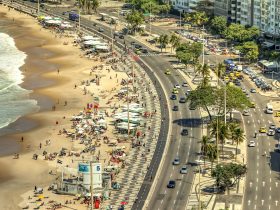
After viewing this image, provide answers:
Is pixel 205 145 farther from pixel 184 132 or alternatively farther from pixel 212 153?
pixel 184 132

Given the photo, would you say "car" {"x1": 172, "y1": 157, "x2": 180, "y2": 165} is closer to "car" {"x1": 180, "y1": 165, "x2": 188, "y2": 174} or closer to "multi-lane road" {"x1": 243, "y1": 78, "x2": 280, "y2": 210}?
A: "car" {"x1": 180, "y1": 165, "x2": 188, "y2": 174}

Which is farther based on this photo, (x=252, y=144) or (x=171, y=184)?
(x=252, y=144)

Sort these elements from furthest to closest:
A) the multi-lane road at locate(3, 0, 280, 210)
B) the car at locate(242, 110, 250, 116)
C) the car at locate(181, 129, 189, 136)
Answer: the car at locate(242, 110, 250, 116) → the car at locate(181, 129, 189, 136) → the multi-lane road at locate(3, 0, 280, 210)

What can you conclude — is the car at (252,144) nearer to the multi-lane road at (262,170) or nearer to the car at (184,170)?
the multi-lane road at (262,170)

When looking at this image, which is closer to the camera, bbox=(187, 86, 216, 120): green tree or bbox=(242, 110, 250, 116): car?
bbox=(187, 86, 216, 120): green tree

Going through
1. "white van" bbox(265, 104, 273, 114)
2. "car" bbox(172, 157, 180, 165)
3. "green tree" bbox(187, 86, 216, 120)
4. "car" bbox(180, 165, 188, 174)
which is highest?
"green tree" bbox(187, 86, 216, 120)

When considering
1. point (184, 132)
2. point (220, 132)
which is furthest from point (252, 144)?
point (184, 132)

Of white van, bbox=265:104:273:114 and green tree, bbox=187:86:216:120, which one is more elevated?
green tree, bbox=187:86:216:120

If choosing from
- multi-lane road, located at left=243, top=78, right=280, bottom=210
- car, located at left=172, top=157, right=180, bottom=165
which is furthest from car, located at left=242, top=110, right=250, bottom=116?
car, located at left=172, top=157, right=180, bottom=165

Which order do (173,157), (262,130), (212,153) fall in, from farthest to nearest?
(262,130) < (173,157) < (212,153)

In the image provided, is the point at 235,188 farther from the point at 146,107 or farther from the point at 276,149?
the point at 146,107

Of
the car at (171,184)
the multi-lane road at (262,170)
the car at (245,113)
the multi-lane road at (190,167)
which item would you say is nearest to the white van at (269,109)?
the multi-lane road at (190,167)

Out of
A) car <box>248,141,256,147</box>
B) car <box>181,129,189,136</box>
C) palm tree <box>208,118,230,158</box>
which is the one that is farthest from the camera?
car <box>181,129,189,136</box>

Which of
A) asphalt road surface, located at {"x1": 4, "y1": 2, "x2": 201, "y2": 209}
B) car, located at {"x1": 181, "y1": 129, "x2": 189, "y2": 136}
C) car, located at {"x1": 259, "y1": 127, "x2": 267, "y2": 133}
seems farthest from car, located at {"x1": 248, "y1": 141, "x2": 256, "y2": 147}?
Answer: car, located at {"x1": 181, "y1": 129, "x2": 189, "y2": 136}
